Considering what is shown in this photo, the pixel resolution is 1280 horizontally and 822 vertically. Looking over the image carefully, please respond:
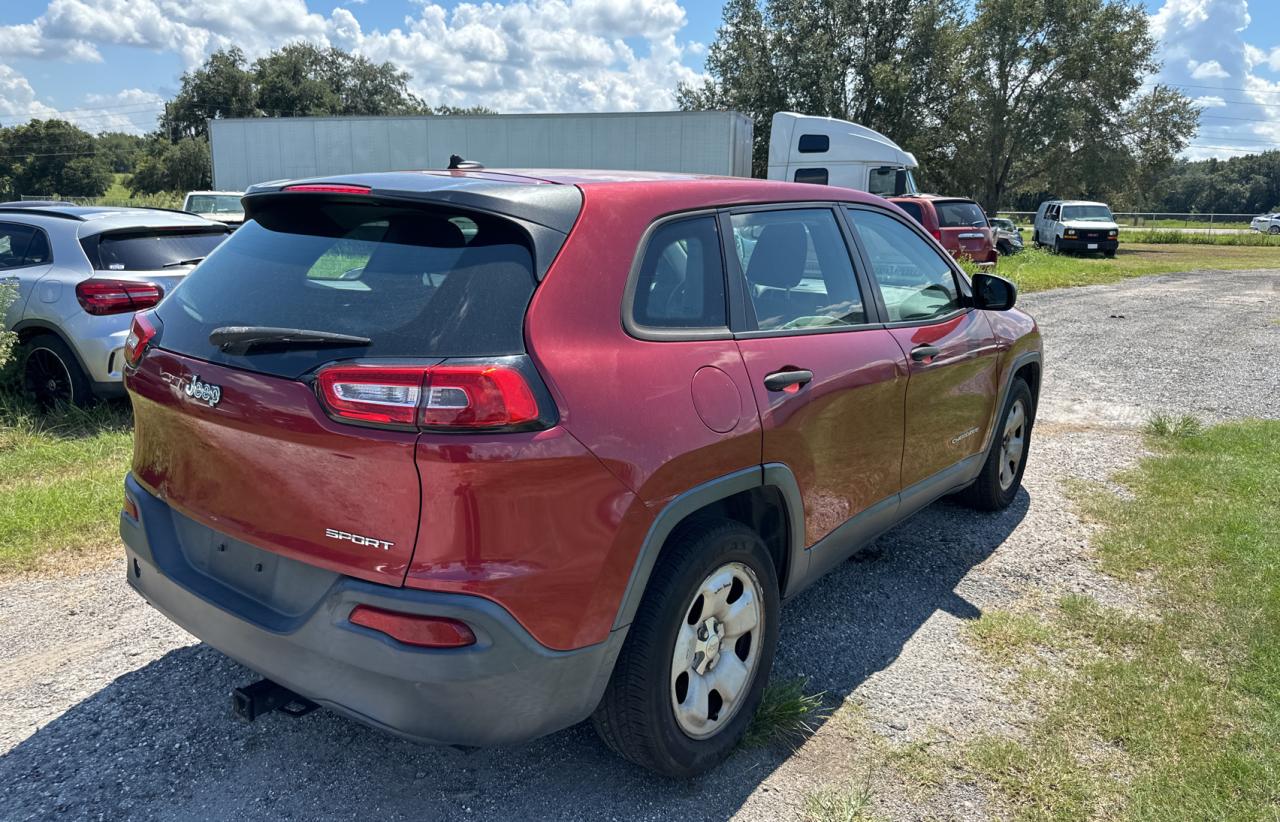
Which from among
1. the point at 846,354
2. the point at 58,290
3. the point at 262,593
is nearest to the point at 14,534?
the point at 58,290

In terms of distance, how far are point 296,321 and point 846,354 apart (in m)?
1.88

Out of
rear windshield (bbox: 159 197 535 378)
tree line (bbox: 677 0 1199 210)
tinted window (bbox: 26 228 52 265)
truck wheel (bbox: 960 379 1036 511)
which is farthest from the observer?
tree line (bbox: 677 0 1199 210)

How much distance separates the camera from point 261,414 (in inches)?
86.9

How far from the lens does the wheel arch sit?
231cm

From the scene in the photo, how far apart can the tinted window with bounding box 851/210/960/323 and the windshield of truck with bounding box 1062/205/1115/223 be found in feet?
96.9

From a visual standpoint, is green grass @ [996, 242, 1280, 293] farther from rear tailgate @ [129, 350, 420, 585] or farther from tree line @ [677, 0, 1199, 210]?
rear tailgate @ [129, 350, 420, 585]

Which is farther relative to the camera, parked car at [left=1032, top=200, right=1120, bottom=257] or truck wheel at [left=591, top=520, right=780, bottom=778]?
parked car at [left=1032, top=200, right=1120, bottom=257]

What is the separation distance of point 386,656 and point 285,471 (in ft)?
1.77

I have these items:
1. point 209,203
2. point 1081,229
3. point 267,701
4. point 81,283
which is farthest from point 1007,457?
point 1081,229

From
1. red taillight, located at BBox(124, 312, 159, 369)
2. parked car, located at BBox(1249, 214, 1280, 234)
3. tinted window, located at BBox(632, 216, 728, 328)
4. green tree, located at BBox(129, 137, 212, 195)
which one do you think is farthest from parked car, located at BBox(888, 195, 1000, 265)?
green tree, located at BBox(129, 137, 212, 195)

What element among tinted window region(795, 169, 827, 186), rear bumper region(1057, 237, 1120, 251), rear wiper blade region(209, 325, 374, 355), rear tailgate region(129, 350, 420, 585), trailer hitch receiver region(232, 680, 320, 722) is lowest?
trailer hitch receiver region(232, 680, 320, 722)

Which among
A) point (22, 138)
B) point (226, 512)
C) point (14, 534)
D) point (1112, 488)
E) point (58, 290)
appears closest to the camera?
point (226, 512)

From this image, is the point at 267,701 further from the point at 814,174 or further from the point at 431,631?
the point at 814,174

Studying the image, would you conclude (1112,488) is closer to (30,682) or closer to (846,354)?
(846,354)
